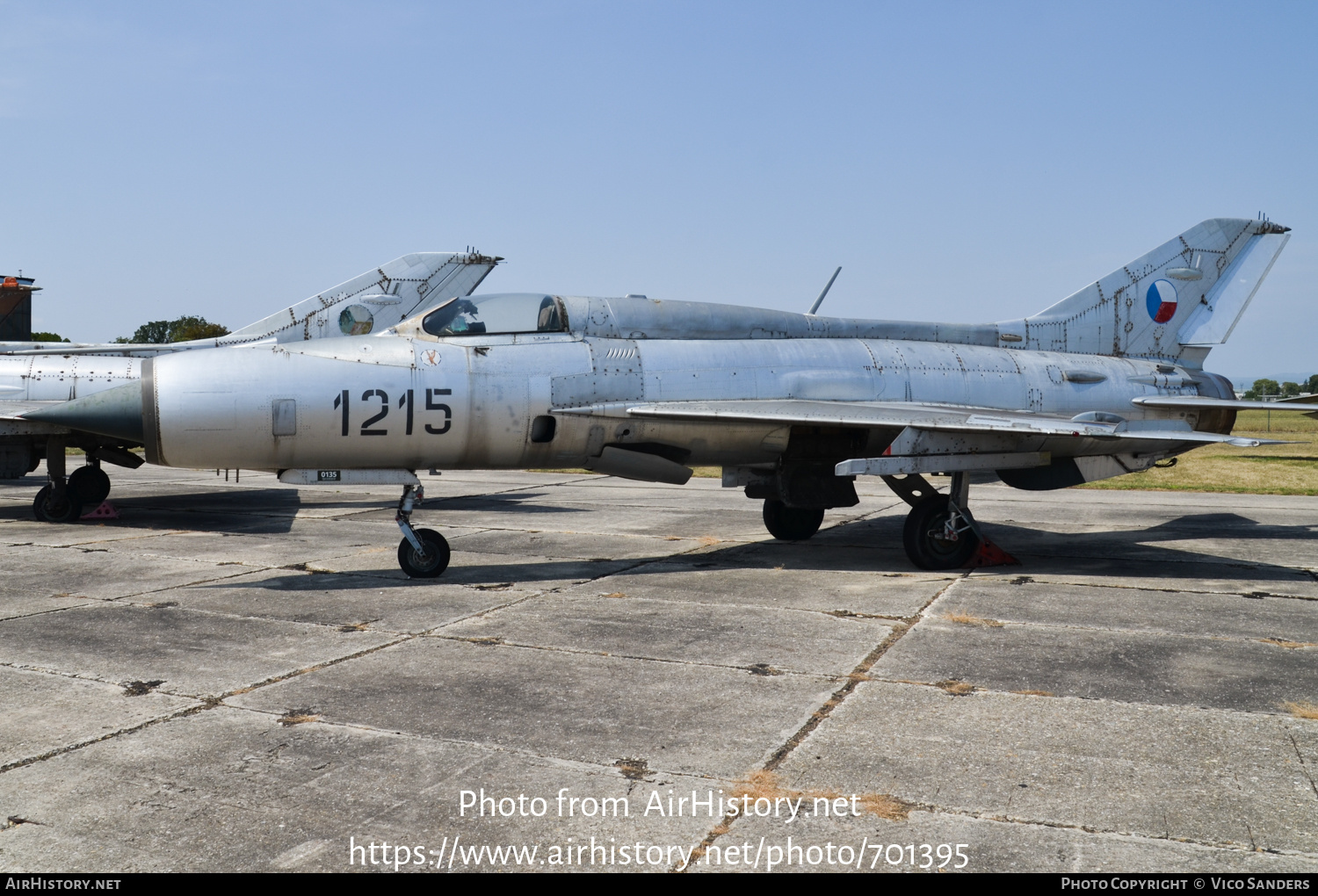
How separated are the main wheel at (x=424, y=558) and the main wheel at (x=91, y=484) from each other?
8108mm

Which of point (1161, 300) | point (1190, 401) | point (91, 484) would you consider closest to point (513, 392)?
point (1190, 401)

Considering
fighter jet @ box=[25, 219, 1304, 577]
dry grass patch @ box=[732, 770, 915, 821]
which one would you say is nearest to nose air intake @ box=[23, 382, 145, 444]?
fighter jet @ box=[25, 219, 1304, 577]

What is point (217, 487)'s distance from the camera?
19500mm

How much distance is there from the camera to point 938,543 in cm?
1017

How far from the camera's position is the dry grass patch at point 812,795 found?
4.05m

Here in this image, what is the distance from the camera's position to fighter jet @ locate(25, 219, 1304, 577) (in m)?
8.48

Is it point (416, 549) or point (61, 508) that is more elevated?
point (416, 549)

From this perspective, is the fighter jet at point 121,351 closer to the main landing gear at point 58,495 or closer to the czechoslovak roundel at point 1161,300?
the main landing gear at point 58,495

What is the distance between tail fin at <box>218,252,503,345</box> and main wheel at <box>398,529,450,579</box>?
8708mm

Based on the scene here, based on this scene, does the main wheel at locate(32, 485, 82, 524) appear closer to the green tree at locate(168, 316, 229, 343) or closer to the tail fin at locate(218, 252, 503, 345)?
the tail fin at locate(218, 252, 503, 345)

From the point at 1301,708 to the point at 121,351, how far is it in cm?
1594

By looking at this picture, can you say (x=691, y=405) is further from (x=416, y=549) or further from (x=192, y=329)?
(x=192, y=329)

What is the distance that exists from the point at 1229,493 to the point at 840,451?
38.6ft

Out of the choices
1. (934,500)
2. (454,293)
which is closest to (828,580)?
(934,500)
